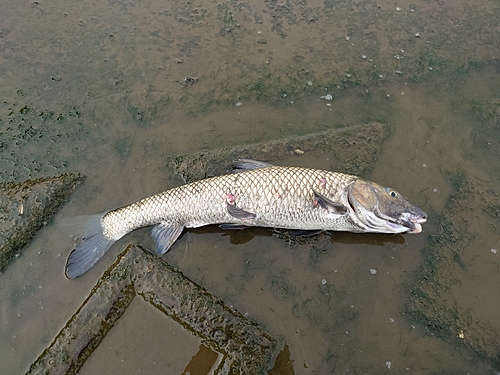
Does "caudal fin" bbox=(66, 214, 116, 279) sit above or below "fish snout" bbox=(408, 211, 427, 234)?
below

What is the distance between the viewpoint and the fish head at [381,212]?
3.17m

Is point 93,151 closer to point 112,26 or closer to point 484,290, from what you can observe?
point 112,26

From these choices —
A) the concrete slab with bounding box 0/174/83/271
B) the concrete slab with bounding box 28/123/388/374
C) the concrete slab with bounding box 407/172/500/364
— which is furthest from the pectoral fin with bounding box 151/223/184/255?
the concrete slab with bounding box 407/172/500/364

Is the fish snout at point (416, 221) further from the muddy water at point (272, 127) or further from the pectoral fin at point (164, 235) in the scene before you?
the pectoral fin at point (164, 235)

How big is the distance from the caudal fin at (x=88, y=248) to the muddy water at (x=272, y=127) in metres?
Result: 0.11

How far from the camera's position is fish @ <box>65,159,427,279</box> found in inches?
125

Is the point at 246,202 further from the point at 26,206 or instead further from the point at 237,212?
the point at 26,206

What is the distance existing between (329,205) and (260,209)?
0.64m

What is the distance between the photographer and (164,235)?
11.0ft

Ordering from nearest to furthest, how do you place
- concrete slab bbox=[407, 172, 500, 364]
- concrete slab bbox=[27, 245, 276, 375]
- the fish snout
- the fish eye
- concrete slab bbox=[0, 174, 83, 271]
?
concrete slab bbox=[27, 245, 276, 375], concrete slab bbox=[407, 172, 500, 364], the fish snout, the fish eye, concrete slab bbox=[0, 174, 83, 271]

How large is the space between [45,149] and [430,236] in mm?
4307

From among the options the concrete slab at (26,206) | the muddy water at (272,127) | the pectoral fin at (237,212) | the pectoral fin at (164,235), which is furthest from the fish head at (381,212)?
the concrete slab at (26,206)

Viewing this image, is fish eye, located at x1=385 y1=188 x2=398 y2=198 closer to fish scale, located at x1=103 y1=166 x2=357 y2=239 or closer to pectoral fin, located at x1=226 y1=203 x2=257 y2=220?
fish scale, located at x1=103 y1=166 x2=357 y2=239

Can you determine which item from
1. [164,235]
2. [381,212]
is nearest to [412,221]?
[381,212]
